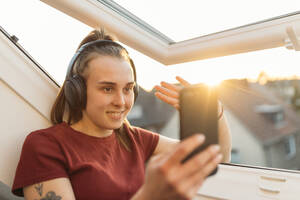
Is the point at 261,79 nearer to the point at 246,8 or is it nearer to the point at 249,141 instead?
the point at 246,8

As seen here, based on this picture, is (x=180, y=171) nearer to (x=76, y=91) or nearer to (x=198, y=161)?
(x=198, y=161)

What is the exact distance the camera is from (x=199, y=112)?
0.58 metres

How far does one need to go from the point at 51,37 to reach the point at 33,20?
0.12 meters

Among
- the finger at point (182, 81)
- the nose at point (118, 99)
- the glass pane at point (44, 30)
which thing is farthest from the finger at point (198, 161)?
the glass pane at point (44, 30)

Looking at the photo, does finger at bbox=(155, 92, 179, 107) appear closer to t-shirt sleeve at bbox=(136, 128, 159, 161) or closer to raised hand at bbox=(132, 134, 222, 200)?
t-shirt sleeve at bbox=(136, 128, 159, 161)

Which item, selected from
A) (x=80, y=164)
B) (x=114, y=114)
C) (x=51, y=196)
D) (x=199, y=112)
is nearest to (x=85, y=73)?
(x=114, y=114)

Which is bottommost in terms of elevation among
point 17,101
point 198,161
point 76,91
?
point 198,161

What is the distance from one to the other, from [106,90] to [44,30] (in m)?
0.73

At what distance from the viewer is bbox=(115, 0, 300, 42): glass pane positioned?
3.81 ft

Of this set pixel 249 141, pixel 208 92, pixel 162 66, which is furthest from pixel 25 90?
pixel 249 141

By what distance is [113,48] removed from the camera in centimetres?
104

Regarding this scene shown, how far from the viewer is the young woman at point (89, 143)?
87 cm

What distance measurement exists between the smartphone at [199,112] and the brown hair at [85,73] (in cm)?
50

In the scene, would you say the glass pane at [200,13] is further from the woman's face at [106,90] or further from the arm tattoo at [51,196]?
the arm tattoo at [51,196]
